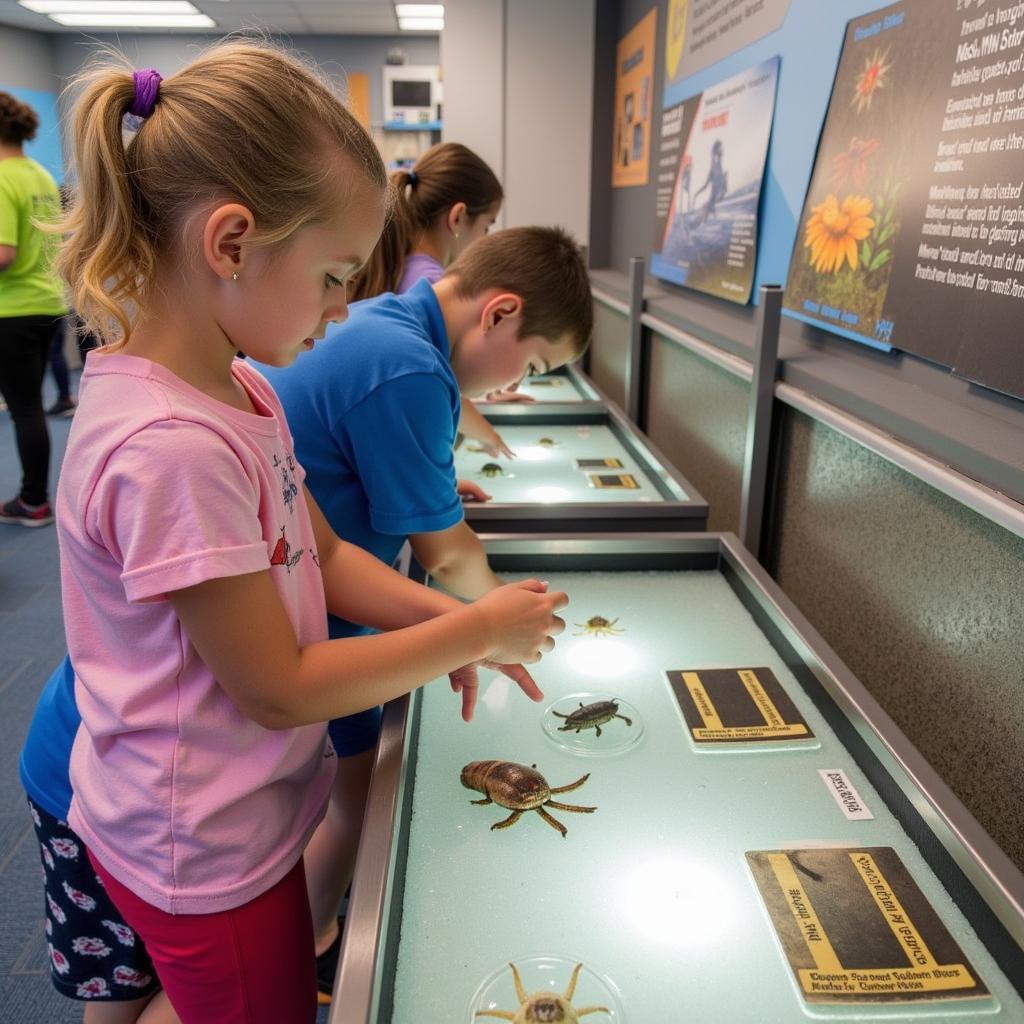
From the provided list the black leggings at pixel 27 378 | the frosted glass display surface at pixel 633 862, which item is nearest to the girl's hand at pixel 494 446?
the frosted glass display surface at pixel 633 862

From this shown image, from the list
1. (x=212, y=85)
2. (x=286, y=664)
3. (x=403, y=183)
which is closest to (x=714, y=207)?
(x=403, y=183)

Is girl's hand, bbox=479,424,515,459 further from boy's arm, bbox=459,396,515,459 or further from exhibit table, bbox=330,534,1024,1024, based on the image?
exhibit table, bbox=330,534,1024,1024

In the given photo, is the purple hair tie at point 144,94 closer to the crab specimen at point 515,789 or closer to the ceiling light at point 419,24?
the crab specimen at point 515,789

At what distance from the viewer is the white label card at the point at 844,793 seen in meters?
0.87

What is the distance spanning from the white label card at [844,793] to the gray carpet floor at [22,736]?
99 centimetres

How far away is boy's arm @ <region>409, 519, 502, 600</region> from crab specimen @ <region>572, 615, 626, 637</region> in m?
0.14

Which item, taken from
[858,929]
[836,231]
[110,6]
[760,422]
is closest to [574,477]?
[760,422]

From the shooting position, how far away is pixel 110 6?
7.18m

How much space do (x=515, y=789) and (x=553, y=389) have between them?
2320 millimetres

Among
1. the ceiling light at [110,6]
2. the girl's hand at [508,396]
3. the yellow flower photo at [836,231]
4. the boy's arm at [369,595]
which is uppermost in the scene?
the ceiling light at [110,6]

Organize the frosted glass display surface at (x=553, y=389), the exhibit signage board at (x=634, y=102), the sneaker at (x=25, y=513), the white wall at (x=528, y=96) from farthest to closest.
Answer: the sneaker at (x=25, y=513) → the white wall at (x=528, y=96) → the exhibit signage board at (x=634, y=102) → the frosted glass display surface at (x=553, y=389)

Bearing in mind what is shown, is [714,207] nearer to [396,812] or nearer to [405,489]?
[405,489]

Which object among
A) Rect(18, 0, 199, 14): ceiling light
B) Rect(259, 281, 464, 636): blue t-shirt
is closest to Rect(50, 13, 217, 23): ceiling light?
Rect(18, 0, 199, 14): ceiling light

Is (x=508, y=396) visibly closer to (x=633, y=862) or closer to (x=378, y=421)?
(x=378, y=421)
